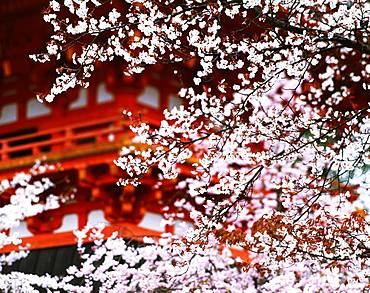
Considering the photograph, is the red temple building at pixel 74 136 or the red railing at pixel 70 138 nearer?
the red railing at pixel 70 138

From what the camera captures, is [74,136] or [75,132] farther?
[75,132]

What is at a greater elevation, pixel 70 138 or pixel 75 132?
pixel 75 132

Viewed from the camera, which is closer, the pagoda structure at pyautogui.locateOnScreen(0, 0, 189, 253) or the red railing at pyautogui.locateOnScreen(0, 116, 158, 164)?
the red railing at pyautogui.locateOnScreen(0, 116, 158, 164)

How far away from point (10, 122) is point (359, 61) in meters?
5.48

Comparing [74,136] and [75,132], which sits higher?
Answer: [75,132]

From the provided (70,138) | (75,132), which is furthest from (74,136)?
(75,132)

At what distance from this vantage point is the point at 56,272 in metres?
11.5

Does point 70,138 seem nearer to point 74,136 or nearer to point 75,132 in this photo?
point 74,136

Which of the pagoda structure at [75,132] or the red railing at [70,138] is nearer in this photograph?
the red railing at [70,138]

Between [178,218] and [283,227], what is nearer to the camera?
[283,227]

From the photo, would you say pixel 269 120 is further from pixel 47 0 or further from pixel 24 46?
pixel 24 46

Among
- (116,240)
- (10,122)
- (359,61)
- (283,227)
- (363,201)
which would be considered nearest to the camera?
(283,227)

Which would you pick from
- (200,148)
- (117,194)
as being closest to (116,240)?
(117,194)

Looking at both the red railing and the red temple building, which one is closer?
the red railing
